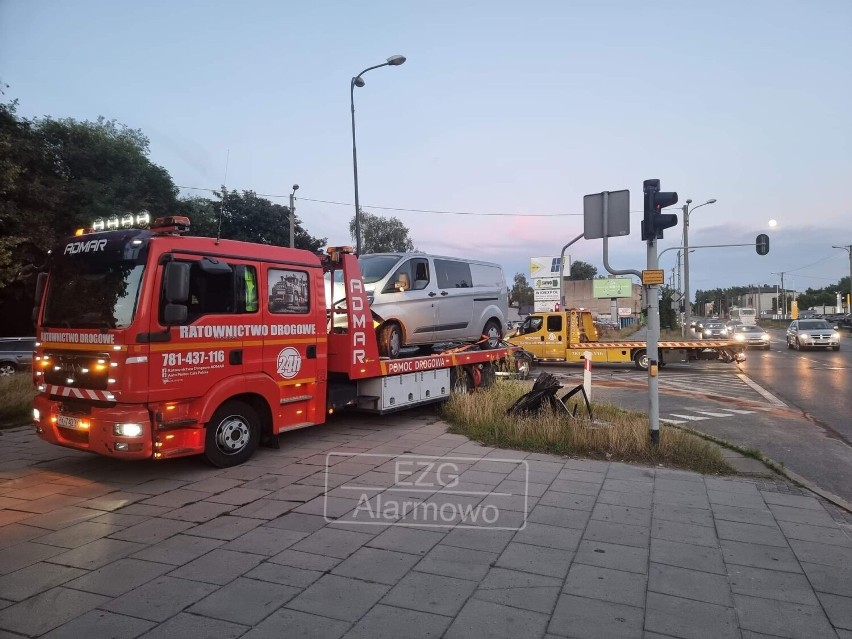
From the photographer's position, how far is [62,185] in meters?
19.8

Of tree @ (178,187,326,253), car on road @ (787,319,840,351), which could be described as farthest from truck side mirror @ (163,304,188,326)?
car on road @ (787,319,840,351)

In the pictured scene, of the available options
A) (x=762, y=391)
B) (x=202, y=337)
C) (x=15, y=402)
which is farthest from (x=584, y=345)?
(x=202, y=337)

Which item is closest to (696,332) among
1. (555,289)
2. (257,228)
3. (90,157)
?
(555,289)

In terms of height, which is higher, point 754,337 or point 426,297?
point 426,297

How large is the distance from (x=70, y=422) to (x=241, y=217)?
2192 centimetres

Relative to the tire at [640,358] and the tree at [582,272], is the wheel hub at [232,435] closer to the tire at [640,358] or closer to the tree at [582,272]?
the tire at [640,358]

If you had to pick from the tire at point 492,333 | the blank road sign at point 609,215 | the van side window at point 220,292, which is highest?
the blank road sign at point 609,215

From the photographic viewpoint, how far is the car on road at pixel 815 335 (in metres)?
29.7

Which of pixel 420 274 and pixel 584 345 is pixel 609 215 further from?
pixel 584 345

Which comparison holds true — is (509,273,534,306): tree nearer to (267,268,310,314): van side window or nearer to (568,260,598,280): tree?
(568,260,598,280): tree

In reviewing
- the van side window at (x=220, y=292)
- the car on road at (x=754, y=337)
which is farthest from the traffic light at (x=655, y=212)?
the car on road at (x=754, y=337)

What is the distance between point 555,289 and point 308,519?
1132 inches

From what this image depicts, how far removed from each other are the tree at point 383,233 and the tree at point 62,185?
19821mm

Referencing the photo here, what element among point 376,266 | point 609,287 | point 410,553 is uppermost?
point 609,287
